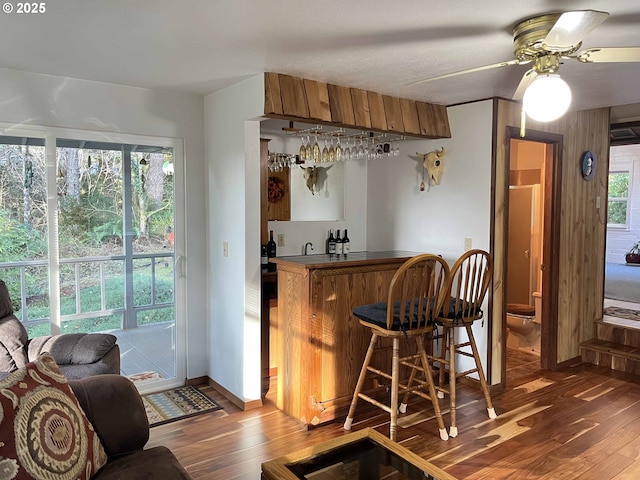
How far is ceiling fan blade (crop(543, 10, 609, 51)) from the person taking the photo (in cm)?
175

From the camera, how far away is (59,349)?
8.81 feet

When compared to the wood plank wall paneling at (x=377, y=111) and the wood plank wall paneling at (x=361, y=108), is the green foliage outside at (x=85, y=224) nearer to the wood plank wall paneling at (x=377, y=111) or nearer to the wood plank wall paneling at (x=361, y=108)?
the wood plank wall paneling at (x=361, y=108)

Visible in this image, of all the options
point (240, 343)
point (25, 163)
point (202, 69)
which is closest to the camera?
point (202, 69)

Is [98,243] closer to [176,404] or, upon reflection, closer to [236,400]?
[176,404]

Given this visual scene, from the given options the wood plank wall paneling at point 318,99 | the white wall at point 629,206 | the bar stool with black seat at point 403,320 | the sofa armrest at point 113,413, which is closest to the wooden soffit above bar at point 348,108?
the wood plank wall paneling at point 318,99

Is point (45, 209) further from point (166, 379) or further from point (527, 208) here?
point (527, 208)

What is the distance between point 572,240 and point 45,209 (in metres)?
4.28

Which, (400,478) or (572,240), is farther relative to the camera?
(572,240)

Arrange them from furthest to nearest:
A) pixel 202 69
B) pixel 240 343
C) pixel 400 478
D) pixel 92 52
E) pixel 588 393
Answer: pixel 588 393 < pixel 240 343 < pixel 202 69 < pixel 92 52 < pixel 400 478

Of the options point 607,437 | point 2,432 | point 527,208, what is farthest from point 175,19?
point 527,208

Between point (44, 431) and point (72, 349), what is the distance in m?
1.30

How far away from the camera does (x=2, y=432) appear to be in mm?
1421

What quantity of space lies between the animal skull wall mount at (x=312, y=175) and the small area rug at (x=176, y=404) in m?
1.99

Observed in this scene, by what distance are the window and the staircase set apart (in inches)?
257
